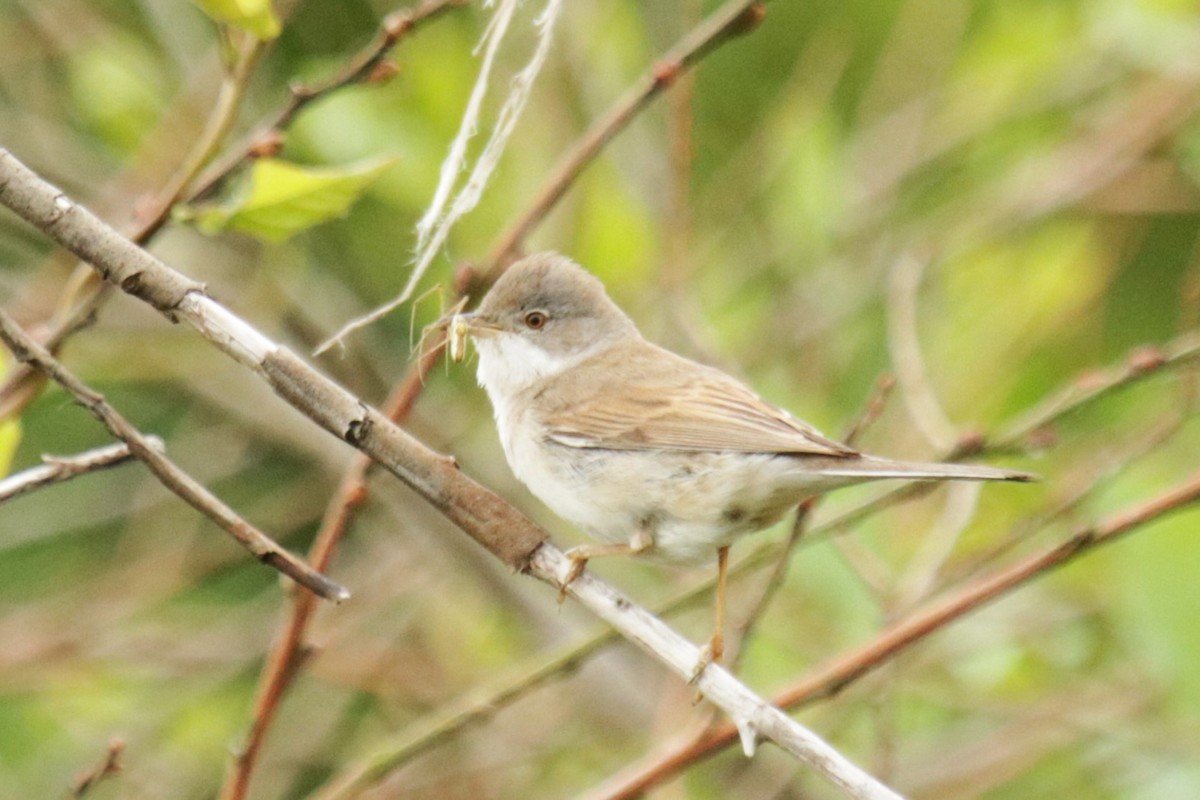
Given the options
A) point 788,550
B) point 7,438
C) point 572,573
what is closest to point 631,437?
point 788,550

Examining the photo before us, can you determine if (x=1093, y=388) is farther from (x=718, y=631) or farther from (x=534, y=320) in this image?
(x=534, y=320)

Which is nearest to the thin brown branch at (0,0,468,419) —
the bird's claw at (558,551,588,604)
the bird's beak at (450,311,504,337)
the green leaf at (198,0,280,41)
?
the green leaf at (198,0,280,41)

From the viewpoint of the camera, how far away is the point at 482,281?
2.84 meters

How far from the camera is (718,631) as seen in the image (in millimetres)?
2760

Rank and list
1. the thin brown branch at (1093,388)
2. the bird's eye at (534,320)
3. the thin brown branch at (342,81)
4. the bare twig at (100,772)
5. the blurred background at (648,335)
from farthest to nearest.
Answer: the blurred background at (648,335) < the bird's eye at (534,320) < the thin brown branch at (1093,388) < the thin brown branch at (342,81) < the bare twig at (100,772)

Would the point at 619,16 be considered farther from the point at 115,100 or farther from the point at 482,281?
the point at 482,281

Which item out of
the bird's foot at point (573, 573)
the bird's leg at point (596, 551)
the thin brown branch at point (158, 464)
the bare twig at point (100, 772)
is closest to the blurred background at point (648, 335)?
the bird's leg at point (596, 551)

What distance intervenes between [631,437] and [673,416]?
117 millimetres

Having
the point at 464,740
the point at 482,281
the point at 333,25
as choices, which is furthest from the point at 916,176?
the point at 482,281

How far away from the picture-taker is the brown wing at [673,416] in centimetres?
316

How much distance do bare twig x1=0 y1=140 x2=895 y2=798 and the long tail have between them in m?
0.55

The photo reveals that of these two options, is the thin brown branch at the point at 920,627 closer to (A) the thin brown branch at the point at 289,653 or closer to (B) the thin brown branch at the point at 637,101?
(A) the thin brown branch at the point at 289,653

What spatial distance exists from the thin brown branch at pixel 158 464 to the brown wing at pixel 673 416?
119cm

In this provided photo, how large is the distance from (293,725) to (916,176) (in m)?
2.86
